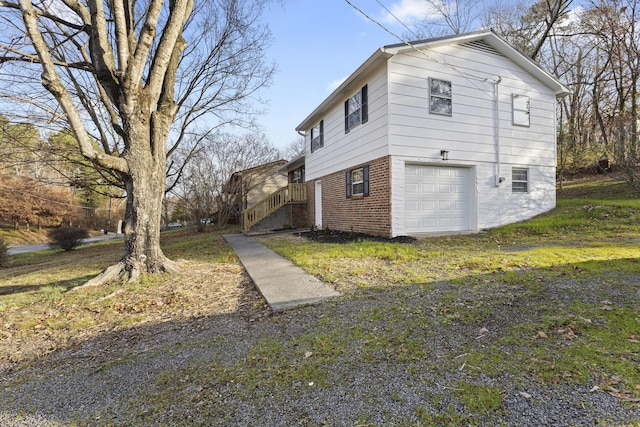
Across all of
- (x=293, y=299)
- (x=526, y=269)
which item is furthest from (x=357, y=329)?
(x=526, y=269)

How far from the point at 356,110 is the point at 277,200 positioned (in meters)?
7.47

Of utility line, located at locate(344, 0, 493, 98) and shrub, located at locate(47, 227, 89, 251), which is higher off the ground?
utility line, located at locate(344, 0, 493, 98)

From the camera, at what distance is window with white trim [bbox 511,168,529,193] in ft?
34.3

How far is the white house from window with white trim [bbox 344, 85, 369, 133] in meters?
0.04

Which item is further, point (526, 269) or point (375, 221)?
point (375, 221)

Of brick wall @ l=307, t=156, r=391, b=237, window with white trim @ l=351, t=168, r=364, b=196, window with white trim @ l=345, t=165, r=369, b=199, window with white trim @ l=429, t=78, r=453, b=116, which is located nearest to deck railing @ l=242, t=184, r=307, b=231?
brick wall @ l=307, t=156, r=391, b=237

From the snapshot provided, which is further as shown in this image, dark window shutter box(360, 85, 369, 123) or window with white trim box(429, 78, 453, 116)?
dark window shutter box(360, 85, 369, 123)

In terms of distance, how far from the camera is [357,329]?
3.04m

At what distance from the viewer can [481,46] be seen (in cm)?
1006

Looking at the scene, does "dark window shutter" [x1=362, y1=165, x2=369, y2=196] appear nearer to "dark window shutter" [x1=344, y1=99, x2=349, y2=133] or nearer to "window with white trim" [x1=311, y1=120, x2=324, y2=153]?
A: "dark window shutter" [x1=344, y1=99, x2=349, y2=133]

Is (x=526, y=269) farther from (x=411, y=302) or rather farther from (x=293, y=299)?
(x=293, y=299)

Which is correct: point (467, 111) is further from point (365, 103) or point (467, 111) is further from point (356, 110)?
point (356, 110)

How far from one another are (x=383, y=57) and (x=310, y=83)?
3.39 metres

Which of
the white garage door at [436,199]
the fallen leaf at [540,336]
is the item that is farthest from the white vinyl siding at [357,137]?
the fallen leaf at [540,336]
